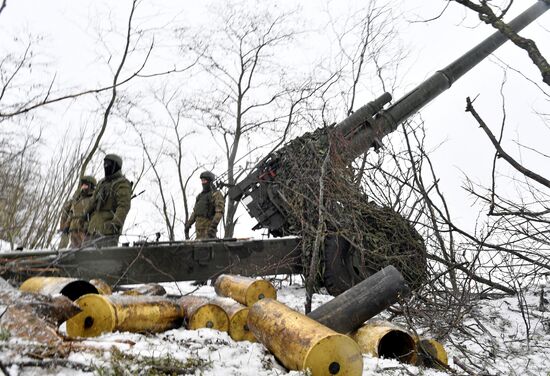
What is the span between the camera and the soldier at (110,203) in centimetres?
668

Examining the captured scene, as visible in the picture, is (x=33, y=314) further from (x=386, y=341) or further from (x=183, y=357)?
(x=386, y=341)

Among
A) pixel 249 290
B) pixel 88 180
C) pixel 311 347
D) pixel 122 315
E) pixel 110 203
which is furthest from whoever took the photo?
pixel 88 180

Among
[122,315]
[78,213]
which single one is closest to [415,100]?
[78,213]

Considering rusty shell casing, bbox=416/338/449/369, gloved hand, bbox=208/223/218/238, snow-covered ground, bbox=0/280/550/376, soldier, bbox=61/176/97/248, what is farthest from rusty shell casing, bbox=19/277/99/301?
gloved hand, bbox=208/223/218/238

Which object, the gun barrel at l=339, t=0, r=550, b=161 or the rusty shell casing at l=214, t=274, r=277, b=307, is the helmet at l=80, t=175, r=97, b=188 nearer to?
the rusty shell casing at l=214, t=274, r=277, b=307

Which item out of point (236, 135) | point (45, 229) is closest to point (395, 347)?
point (45, 229)

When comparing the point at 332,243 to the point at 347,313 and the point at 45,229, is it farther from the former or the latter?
the point at 45,229

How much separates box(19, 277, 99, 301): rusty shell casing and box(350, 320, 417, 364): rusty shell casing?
2.26 m

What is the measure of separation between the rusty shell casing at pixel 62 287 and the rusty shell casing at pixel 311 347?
1785 mm

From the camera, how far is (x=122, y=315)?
3.48 meters

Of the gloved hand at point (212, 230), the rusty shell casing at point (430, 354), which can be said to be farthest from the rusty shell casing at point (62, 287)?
the gloved hand at point (212, 230)

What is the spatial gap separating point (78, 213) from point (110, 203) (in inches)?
31.1

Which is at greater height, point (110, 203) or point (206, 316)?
point (110, 203)

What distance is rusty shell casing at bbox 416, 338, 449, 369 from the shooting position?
359 centimetres
